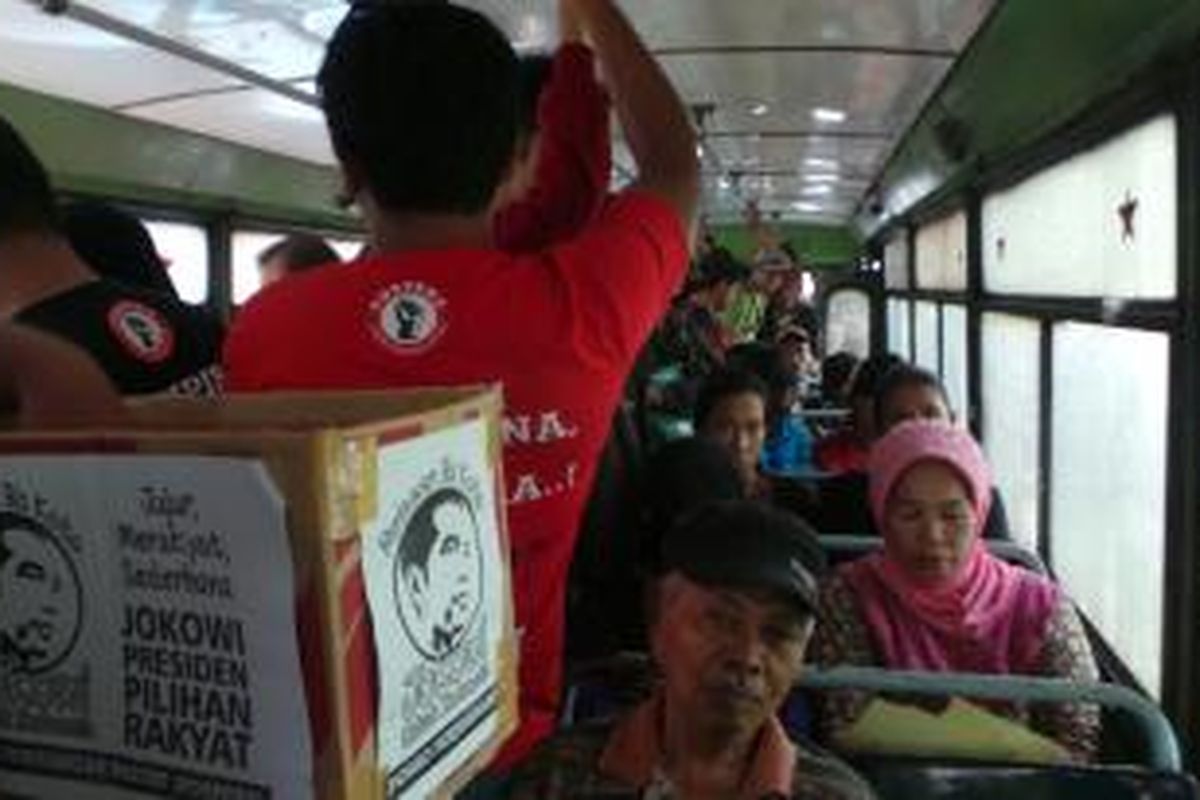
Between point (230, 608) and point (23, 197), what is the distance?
111 cm

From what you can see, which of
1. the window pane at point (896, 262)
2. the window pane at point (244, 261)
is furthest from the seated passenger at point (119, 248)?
the window pane at point (896, 262)

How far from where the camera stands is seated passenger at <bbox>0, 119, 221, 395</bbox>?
1.66m

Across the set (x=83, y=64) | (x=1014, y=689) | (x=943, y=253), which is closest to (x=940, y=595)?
(x=1014, y=689)

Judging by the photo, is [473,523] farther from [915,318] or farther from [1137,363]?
[915,318]

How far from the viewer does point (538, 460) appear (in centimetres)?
141

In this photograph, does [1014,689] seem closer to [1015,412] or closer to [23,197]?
[23,197]

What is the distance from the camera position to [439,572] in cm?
95

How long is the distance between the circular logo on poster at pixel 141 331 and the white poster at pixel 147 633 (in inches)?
31.6

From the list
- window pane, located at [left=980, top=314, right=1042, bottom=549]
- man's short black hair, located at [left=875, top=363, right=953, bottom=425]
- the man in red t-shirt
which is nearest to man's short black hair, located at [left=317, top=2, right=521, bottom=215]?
the man in red t-shirt

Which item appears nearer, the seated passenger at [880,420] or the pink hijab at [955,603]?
the pink hijab at [955,603]

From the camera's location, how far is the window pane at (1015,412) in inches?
180

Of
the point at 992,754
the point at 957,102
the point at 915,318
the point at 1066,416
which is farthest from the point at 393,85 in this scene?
the point at 915,318

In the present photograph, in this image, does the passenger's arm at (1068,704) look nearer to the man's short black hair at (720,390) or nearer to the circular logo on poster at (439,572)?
the man's short black hair at (720,390)

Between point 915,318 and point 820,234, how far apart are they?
627 cm
